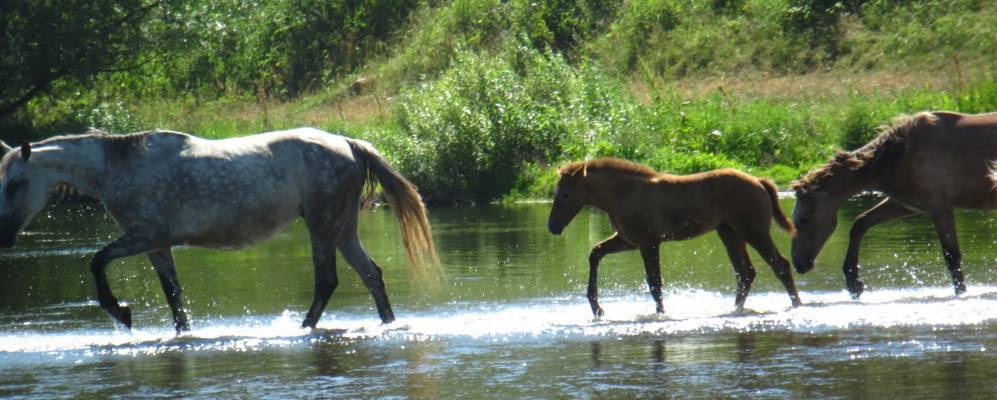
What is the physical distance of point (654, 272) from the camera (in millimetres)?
12570

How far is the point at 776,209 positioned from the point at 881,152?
1232 mm

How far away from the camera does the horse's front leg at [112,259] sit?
12.1 metres

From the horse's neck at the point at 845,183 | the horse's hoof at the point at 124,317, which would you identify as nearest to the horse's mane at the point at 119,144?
the horse's hoof at the point at 124,317

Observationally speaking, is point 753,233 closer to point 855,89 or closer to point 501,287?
point 501,287

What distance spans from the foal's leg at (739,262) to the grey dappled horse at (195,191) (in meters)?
2.97

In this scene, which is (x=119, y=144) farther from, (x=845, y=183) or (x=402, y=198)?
(x=845, y=183)

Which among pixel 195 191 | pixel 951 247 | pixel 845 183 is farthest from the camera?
pixel 845 183

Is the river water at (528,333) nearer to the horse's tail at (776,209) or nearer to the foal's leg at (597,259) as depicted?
the foal's leg at (597,259)

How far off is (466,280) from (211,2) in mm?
26565

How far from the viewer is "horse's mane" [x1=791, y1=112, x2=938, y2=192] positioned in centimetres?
1361

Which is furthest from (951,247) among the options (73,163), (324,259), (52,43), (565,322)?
(52,43)

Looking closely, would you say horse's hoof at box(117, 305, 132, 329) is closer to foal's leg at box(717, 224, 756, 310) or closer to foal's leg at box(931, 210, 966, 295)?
foal's leg at box(717, 224, 756, 310)

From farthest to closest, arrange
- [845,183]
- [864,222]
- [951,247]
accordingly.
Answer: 1. [864,222]
2. [845,183]
3. [951,247]

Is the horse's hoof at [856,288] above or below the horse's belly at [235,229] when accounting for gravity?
below
